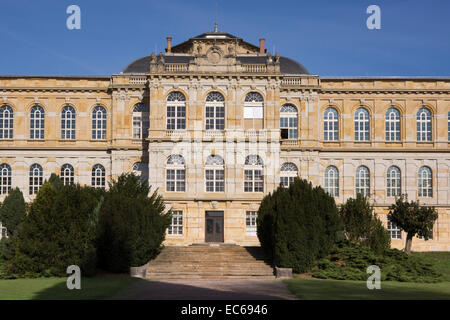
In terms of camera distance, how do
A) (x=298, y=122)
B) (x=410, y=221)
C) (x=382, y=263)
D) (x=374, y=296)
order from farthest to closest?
1. (x=298, y=122)
2. (x=410, y=221)
3. (x=382, y=263)
4. (x=374, y=296)

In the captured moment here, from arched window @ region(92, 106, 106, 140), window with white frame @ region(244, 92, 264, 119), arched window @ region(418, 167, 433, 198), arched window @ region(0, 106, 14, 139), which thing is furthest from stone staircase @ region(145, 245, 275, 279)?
arched window @ region(0, 106, 14, 139)

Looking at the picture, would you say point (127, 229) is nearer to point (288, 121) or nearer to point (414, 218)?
point (414, 218)

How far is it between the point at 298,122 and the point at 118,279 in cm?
2653

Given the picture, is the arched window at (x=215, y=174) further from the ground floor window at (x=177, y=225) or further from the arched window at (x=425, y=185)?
the arched window at (x=425, y=185)

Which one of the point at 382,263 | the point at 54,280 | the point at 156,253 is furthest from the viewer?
the point at 156,253

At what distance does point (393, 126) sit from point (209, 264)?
25.6 meters

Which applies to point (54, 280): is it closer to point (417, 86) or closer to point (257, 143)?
point (257, 143)

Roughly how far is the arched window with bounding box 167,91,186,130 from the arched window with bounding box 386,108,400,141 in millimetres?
18470

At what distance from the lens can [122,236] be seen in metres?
33.3

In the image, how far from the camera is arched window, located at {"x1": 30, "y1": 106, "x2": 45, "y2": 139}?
53688mm

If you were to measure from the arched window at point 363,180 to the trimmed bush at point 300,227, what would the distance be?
56.1 feet

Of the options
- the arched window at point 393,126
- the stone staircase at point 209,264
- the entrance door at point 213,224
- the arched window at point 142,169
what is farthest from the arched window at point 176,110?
the arched window at point 393,126

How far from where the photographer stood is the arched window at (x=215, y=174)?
48500mm

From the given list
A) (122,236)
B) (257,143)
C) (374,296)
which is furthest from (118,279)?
(257,143)
